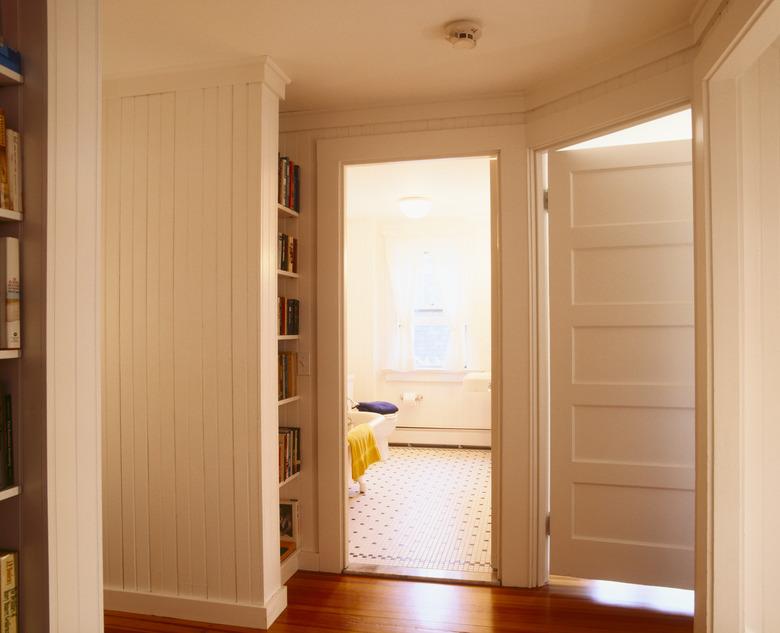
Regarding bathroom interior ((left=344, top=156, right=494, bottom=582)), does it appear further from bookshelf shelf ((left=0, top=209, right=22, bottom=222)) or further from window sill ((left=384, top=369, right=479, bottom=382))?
bookshelf shelf ((left=0, top=209, right=22, bottom=222))

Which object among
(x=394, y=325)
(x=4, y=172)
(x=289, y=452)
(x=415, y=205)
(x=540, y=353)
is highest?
(x=415, y=205)

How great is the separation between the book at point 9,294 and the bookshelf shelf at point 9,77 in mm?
396

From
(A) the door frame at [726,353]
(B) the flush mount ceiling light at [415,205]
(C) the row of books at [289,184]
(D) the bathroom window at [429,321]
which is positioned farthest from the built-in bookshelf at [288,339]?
(D) the bathroom window at [429,321]

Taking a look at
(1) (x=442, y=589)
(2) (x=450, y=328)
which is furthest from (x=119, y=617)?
(2) (x=450, y=328)

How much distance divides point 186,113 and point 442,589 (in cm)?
267

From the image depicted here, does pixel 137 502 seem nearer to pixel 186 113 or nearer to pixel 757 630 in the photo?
pixel 186 113

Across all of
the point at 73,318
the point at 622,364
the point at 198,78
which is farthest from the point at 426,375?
the point at 73,318

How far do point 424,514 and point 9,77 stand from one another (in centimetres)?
369

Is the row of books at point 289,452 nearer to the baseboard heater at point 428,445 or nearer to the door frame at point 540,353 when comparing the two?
the door frame at point 540,353

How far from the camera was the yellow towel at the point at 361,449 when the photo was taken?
14.3 ft

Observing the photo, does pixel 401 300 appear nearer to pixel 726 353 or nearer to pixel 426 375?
pixel 426 375

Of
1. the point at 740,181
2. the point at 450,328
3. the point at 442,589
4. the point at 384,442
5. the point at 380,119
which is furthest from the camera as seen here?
the point at 450,328

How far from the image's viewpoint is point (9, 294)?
1.47 metres

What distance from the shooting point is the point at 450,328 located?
22.2 feet
